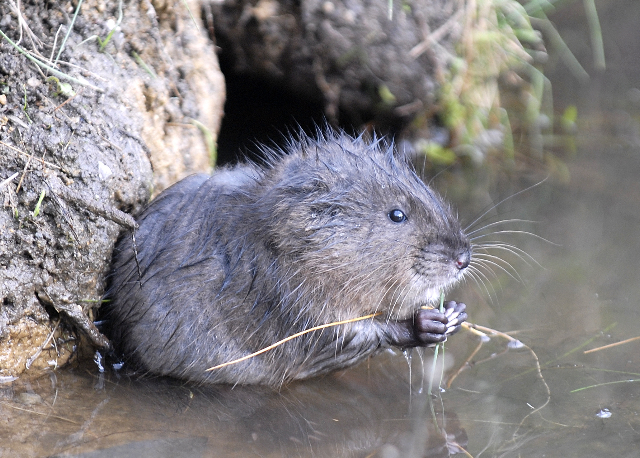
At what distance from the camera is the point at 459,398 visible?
123 inches

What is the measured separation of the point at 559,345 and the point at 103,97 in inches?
99.5

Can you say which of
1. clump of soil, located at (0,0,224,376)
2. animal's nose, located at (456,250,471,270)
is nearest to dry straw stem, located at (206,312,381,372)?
animal's nose, located at (456,250,471,270)

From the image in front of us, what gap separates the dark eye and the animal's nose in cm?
29

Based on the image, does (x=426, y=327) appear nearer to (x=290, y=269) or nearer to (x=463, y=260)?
(x=463, y=260)

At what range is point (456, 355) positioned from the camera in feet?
11.7

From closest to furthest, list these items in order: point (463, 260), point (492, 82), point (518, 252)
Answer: point (463, 260) < point (518, 252) < point (492, 82)

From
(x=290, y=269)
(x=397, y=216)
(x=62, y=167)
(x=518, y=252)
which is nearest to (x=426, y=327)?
(x=397, y=216)

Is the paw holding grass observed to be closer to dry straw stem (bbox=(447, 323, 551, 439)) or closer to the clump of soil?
dry straw stem (bbox=(447, 323, 551, 439))

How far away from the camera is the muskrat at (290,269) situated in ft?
10.1

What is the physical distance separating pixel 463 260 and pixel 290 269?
750 mm

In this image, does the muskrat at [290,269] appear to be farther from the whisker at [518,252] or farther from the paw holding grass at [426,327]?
the whisker at [518,252]

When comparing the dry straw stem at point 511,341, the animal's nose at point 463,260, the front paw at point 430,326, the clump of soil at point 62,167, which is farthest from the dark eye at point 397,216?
the clump of soil at point 62,167

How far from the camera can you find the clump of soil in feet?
10.1

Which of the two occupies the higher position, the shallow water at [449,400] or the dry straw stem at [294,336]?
the dry straw stem at [294,336]
